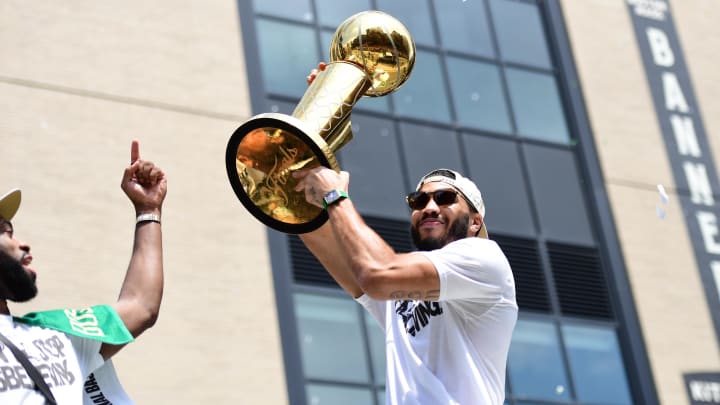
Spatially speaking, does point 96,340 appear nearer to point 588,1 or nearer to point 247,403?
point 247,403

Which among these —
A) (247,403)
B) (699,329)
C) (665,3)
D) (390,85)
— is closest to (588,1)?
(665,3)

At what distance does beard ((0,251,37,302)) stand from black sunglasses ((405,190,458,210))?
1.41 metres

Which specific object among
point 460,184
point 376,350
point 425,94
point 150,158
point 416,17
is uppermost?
point 416,17

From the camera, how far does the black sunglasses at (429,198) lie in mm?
4867

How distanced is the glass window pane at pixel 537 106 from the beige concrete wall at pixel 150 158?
4526mm

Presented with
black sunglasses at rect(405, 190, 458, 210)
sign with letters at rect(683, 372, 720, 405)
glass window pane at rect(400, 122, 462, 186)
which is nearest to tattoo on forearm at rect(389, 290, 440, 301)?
black sunglasses at rect(405, 190, 458, 210)

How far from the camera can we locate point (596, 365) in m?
18.4

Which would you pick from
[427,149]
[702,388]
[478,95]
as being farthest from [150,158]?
[702,388]

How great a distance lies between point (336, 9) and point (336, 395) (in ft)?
19.1

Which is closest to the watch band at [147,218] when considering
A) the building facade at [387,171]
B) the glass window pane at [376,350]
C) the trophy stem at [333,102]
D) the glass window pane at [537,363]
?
the trophy stem at [333,102]

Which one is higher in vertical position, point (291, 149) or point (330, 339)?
point (330, 339)

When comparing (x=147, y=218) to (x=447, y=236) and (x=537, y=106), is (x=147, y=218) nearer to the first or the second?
(x=447, y=236)

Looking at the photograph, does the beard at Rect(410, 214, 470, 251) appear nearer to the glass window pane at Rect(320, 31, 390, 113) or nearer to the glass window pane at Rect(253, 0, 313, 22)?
the glass window pane at Rect(320, 31, 390, 113)

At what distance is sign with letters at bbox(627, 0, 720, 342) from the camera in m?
20.1
